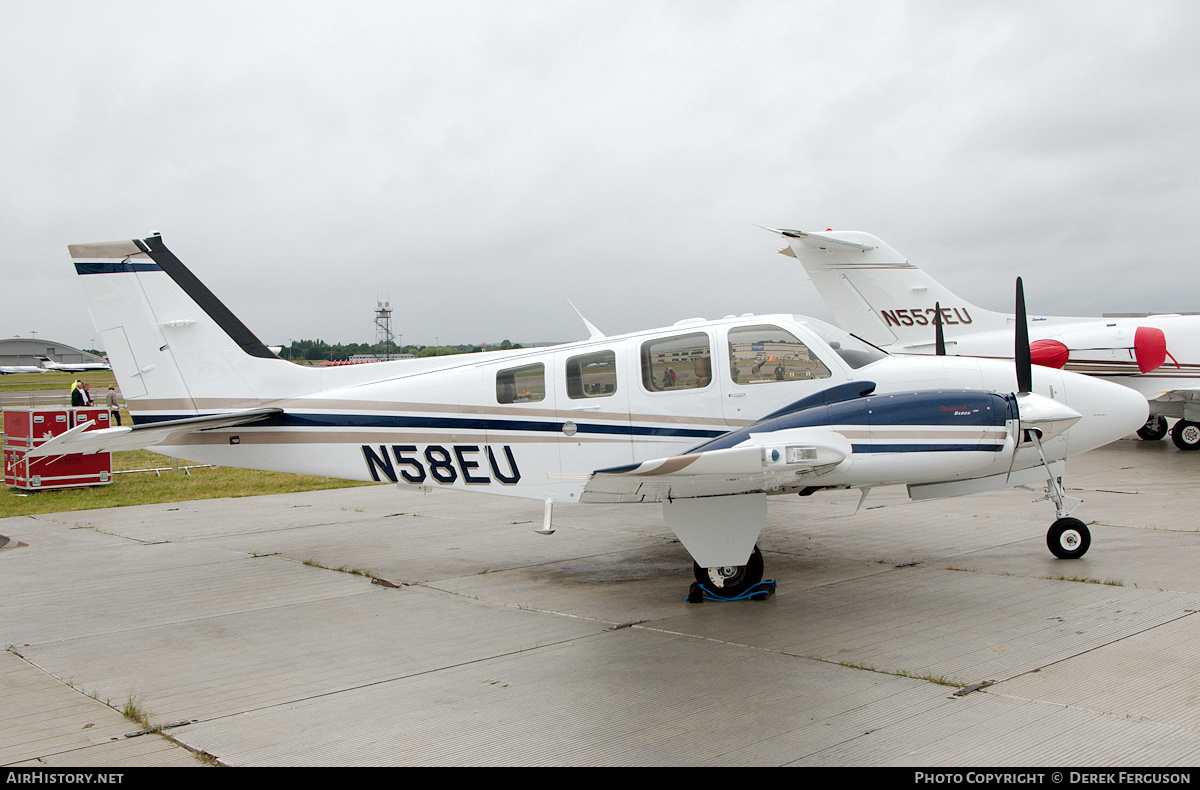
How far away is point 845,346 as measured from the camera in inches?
307

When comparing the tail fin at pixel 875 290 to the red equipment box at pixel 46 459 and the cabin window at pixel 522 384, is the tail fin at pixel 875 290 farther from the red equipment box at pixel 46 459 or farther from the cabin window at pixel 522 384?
the red equipment box at pixel 46 459

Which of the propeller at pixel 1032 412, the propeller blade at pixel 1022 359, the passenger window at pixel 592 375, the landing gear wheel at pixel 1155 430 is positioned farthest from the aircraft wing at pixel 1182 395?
the passenger window at pixel 592 375

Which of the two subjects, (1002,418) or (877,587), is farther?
(877,587)

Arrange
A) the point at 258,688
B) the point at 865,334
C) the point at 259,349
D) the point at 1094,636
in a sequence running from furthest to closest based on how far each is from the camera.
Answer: the point at 865,334
the point at 259,349
the point at 1094,636
the point at 258,688

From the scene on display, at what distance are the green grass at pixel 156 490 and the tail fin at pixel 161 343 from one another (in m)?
4.93

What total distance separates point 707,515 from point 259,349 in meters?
5.59

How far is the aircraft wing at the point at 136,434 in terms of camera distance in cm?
743

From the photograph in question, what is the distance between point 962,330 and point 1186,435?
533cm

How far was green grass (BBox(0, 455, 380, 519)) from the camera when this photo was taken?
14.2 m

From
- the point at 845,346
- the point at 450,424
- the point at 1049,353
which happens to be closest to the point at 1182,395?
the point at 1049,353

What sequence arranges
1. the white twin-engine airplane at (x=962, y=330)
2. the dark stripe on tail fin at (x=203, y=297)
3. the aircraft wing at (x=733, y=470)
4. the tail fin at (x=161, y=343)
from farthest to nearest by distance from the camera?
1. the white twin-engine airplane at (x=962, y=330)
2. the dark stripe on tail fin at (x=203, y=297)
3. the tail fin at (x=161, y=343)
4. the aircraft wing at (x=733, y=470)

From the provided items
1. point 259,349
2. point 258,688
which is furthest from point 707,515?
point 259,349

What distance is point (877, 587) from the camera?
741 cm
